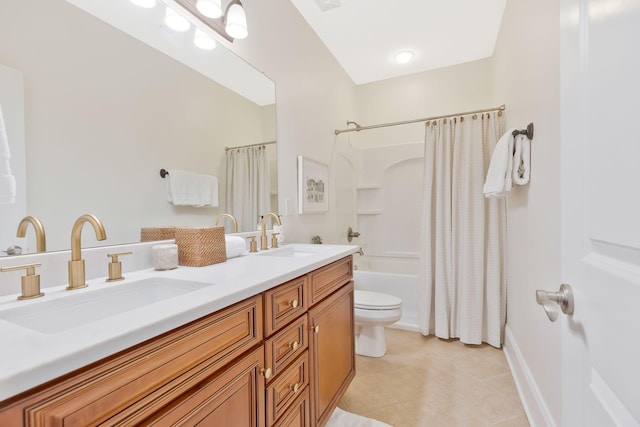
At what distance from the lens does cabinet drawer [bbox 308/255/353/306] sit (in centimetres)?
120

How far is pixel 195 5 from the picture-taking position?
1.33 m

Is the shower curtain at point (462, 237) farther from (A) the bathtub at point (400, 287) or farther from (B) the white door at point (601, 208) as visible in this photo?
(B) the white door at point (601, 208)

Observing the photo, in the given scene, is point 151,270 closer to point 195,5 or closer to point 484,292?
point 195,5

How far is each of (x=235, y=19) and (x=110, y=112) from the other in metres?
0.75

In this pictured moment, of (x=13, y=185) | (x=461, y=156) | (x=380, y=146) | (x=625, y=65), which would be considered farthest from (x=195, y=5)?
(x=380, y=146)

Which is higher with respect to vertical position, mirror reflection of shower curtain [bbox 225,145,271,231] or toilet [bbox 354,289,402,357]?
mirror reflection of shower curtain [bbox 225,145,271,231]

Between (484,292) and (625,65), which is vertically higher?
(625,65)

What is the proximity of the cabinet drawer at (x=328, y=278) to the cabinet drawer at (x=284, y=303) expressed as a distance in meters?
0.08

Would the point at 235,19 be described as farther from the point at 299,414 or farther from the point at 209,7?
the point at 299,414

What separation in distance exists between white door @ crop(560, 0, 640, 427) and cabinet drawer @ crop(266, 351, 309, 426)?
0.75 meters

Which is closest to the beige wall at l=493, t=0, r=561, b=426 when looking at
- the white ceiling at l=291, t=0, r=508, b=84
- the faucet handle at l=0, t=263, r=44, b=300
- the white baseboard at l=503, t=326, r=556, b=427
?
the white baseboard at l=503, t=326, r=556, b=427

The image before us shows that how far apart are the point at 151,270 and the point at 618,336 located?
4.14ft

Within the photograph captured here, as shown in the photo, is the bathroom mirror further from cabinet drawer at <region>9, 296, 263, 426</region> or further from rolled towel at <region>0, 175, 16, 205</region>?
cabinet drawer at <region>9, 296, 263, 426</region>

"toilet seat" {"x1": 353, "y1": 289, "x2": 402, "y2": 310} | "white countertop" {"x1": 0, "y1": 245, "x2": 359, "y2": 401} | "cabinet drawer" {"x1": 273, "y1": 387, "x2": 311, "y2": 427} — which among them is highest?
"white countertop" {"x1": 0, "y1": 245, "x2": 359, "y2": 401}
